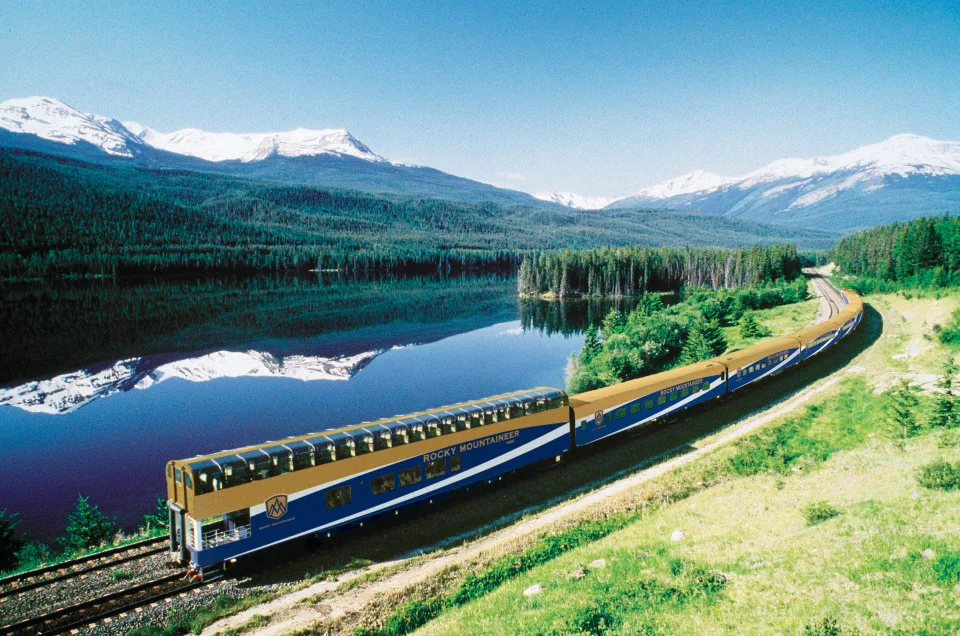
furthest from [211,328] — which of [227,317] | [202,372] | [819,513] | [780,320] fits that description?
[819,513]

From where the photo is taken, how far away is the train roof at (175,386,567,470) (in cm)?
1733

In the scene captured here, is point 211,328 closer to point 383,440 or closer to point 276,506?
point 383,440

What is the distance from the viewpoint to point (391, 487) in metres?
20.5

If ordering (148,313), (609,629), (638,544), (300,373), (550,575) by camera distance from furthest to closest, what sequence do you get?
(148,313) < (300,373) < (638,544) < (550,575) < (609,629)

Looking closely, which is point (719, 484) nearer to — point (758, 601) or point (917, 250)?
point (758, 601)

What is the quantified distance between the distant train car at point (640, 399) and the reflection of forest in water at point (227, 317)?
163ft

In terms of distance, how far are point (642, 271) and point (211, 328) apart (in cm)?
10093

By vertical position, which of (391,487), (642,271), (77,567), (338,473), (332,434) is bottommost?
(77,567)

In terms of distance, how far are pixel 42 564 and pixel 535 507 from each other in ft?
59.2

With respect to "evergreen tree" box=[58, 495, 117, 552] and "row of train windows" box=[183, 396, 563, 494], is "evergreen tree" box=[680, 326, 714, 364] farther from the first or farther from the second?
"evergreen tree" box=[58, 495, 117, 552]

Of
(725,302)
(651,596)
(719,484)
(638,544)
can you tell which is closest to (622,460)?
(719,484)

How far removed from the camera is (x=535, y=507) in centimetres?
2277

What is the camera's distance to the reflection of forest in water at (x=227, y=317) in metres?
74.2

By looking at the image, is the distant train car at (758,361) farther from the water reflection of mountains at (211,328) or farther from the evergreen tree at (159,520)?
the water reflection of mountains at (211,328)
